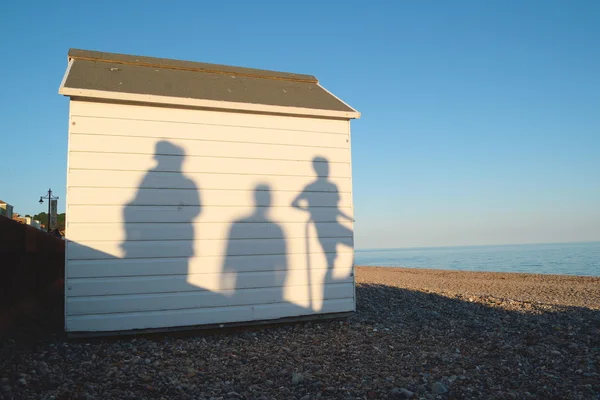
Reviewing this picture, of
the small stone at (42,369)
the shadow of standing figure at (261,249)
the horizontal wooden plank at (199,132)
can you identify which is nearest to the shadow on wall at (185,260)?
the shadow of standing figure at (261,249)

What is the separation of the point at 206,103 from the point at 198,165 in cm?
86

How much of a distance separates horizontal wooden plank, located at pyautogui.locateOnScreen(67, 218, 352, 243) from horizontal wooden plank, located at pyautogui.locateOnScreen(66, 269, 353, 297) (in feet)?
1.69

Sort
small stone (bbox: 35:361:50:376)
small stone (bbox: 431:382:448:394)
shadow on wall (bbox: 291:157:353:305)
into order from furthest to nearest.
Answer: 1. shadow on wall (bbox: 291:157:353:305)
2. small stone (bbox: 35:361:50:376)
3. small stone (bbox: 431:382:448:394)

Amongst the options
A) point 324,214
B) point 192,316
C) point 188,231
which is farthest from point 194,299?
point 324,214

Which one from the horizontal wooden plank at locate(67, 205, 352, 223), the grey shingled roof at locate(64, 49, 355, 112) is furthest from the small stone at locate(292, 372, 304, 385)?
the grey shingled roof at locate(64, 49, 355, 112)

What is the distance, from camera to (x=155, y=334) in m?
6.24

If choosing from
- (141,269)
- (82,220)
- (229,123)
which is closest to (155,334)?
(141,269)

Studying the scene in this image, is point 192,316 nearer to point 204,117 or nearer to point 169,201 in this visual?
point 169,201

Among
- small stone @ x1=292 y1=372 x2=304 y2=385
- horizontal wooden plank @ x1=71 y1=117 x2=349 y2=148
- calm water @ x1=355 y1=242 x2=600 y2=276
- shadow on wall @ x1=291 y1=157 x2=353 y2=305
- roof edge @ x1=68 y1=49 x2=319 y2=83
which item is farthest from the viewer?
calm water @ x1=355 y1=242 x2=600 y2=276

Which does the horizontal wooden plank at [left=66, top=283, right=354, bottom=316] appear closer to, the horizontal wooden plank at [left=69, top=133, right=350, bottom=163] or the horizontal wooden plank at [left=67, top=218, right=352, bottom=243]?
the horizontal wooden plank at [left=67, top=218, right=352, bottom=243]

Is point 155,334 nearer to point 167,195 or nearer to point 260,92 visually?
point 167,195

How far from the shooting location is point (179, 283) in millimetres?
6270

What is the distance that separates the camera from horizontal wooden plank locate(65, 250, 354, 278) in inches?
231

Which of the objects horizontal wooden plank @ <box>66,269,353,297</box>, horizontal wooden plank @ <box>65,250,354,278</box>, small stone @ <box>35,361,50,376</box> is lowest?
small stone @ <box>35,361,50,376</box>
